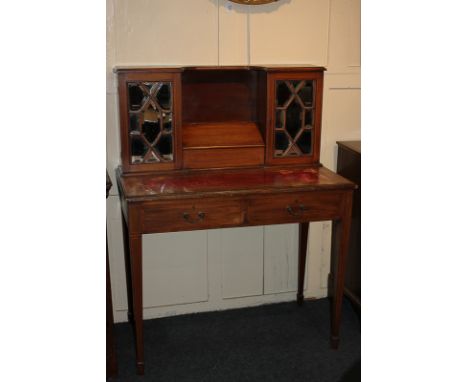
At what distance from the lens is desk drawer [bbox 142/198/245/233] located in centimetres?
208

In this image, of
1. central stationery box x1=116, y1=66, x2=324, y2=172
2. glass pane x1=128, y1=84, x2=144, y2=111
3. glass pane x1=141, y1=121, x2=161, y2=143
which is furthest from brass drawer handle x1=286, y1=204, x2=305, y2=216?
glass pane x1=128, y1=84, x2=144, y2=111

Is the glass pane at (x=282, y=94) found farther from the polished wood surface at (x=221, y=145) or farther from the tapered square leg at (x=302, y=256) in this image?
the tapered square leg at (x=302, y=256)

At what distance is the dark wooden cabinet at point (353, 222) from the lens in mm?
2683

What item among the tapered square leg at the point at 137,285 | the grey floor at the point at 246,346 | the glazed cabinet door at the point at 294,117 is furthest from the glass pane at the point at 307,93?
the grey floor at the point at 246,346

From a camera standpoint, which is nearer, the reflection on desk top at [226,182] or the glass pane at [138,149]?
the reflection on desk top at [226,182]

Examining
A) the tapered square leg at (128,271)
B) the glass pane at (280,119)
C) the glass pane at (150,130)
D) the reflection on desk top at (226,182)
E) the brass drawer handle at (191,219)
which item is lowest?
the tapered square leg at (128,271)

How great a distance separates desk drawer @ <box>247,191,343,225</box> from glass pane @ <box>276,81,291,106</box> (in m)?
0.50

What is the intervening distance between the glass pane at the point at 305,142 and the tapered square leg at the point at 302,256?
0.50 metres

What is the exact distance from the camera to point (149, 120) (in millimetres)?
2316

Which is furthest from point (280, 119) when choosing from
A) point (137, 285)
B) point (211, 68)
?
→ point (137, 285)
